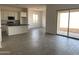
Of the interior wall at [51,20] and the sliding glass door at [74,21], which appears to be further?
the interior wall at [51,20]

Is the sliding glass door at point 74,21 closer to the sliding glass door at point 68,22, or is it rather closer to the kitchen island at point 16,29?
the sliding glass door at point 68,22

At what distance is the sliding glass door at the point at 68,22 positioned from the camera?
228 inches

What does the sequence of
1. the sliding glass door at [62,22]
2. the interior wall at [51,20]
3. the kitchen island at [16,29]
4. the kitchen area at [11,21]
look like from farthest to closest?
the interior wall at [51,20]
the sliding glass door at [62,22]
the kitchen island at [16,29]
the kitchen area at [11,21]

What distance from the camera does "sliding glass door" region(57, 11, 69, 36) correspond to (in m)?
6.09

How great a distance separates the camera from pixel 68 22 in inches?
239

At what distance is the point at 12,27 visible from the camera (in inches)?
231

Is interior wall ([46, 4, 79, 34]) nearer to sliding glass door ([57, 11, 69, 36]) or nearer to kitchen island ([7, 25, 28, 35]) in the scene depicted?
sliding glass door ([57, 11, 69, 36])

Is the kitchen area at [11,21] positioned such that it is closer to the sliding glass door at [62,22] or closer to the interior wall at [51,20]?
the interior wall at [51,20]

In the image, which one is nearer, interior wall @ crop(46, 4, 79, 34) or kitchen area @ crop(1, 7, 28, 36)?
kitchen area @ crop(1, 7, 28, 36)

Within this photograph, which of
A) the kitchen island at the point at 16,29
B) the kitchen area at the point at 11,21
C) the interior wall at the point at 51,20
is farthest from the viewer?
the interior wall at the point at 51,20

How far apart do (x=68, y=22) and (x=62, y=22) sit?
13.2 inches

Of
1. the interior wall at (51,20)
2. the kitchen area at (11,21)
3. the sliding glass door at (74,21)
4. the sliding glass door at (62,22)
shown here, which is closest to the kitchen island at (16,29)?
the kitchen area at (11,21)

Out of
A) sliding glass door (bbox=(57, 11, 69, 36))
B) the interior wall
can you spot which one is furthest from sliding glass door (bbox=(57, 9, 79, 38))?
the interior wall
